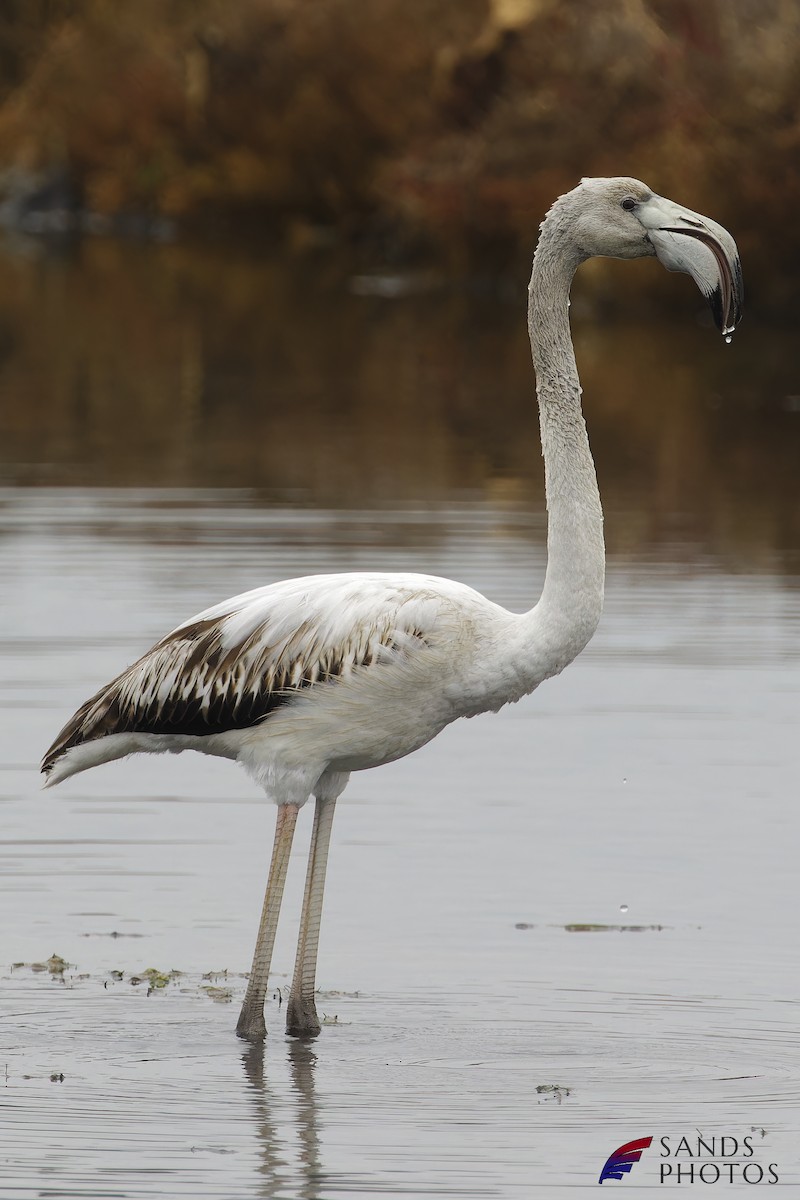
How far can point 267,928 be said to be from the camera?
697cm

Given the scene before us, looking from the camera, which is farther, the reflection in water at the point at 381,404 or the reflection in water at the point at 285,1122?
the reflection in water at the point at 381,404

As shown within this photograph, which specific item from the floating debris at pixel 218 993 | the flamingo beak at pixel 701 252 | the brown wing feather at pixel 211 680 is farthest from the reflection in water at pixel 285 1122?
the flamingo beak at pixel 701 252

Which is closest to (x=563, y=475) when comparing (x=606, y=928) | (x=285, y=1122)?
(x=606, y=928)

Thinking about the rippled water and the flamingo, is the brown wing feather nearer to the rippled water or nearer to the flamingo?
the flamingo

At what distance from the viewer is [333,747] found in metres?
6.93

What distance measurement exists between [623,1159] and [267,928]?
1322 millimetres

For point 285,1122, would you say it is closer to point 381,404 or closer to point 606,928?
point 606,928

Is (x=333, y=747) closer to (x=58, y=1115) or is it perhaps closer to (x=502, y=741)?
(x=58, y=1115)

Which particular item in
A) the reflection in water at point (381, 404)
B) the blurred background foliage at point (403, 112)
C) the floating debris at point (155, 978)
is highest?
the blurred background foliage at point (403, 112)

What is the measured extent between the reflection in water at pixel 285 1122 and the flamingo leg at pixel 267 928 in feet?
0.25

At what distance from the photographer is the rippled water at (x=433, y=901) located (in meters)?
6.31

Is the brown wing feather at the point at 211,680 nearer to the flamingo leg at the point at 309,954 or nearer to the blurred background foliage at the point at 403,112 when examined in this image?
the flamingo leg at the point at 309,954

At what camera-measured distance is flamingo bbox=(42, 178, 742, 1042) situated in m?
6.82

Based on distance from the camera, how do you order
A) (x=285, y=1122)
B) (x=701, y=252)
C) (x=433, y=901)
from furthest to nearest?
(x=433, y=901) < (x=701, y=252) < (x=285, y=1122)
